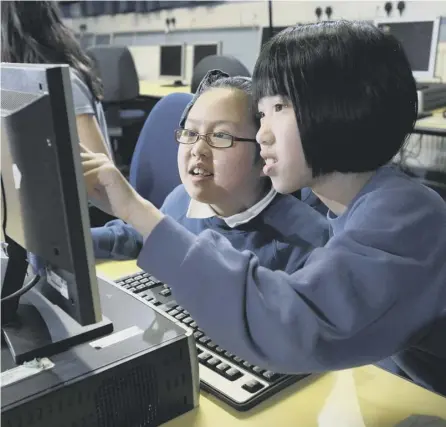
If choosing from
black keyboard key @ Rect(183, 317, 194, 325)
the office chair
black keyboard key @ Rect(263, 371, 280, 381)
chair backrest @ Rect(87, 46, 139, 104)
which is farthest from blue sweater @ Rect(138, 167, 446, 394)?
chair backrest @ Rect(87, 46, 139, 104)

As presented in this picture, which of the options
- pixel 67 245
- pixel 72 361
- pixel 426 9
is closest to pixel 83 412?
pixel 72 361

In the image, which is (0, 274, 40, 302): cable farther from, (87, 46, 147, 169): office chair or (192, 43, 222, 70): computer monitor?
(192, 43, 222, 70): computer monitor

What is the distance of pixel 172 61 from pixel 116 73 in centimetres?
100

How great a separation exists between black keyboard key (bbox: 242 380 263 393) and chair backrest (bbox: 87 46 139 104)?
12.7 feet

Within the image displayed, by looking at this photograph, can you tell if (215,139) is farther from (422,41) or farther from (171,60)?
(171,60)

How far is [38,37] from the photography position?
183 centimetres

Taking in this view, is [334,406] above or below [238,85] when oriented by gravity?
below

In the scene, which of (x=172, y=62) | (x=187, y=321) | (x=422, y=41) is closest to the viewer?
(x=187, y=321)

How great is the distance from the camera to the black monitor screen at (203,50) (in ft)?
16.1

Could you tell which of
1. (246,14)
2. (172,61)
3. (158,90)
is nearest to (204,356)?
(158,90)

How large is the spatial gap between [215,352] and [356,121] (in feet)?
1.30

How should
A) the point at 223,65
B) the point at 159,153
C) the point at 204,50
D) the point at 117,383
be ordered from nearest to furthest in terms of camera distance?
1. the point at 117,383
2. the point at 159,153
3. the point at 223,65
4. the point at 204,50

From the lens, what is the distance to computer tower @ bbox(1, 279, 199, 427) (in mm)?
639

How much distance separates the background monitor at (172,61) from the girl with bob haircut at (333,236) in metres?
4.48
